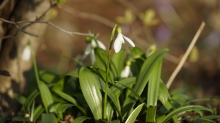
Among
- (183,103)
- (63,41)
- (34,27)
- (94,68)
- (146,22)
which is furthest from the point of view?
(63,41)

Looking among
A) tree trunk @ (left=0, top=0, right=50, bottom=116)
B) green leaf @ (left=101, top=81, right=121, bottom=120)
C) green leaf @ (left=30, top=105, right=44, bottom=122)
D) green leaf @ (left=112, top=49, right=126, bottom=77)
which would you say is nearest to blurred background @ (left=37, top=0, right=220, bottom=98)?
tree trunk @ (left=0, top=0, right=50, bottom=116)

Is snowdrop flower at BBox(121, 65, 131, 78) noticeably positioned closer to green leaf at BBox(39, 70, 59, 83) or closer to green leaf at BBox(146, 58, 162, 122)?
green leaf at BBox(146, 58, 162, 122)

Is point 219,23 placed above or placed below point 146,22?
above

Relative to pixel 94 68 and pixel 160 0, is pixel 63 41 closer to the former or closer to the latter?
pixel 160 0

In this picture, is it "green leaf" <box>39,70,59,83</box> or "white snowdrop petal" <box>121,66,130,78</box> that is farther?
"green leaf" <box>39,70,59,83</box>

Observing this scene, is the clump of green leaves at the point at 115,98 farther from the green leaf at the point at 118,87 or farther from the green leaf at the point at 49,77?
the green leaf at the point at 49,77

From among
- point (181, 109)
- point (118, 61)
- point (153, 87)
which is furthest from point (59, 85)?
point (181, 109)

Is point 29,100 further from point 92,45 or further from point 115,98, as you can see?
point 115,98

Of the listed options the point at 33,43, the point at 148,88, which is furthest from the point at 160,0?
the point at 148,88
